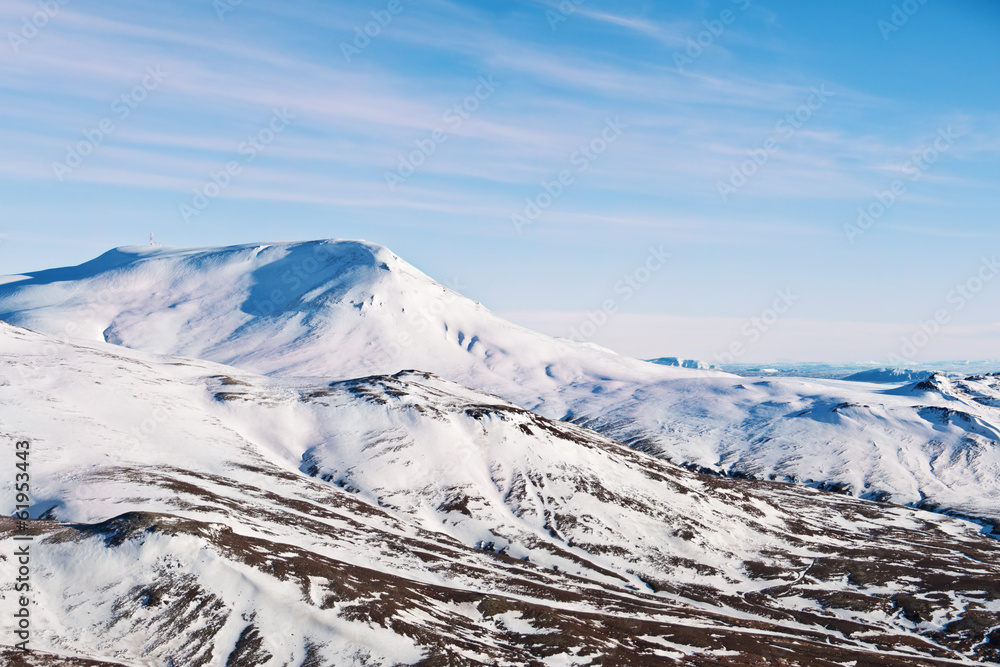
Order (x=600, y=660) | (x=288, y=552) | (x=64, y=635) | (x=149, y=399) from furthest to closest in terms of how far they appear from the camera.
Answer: (x=149, y=399), (x=288, y=552), (x=600, y=660), (x=64, y=635)

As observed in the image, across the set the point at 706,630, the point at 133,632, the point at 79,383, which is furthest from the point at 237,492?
the point at 706,630

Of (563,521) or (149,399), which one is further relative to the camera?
(149,399)

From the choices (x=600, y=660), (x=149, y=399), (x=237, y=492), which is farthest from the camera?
(x=149, y=399)

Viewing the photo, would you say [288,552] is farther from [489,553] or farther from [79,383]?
[79,383]

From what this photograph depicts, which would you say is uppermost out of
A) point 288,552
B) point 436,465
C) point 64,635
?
point 436,465

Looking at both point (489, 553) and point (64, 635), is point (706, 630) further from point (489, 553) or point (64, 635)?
point (64, 635)

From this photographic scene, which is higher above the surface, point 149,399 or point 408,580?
point 149,399
